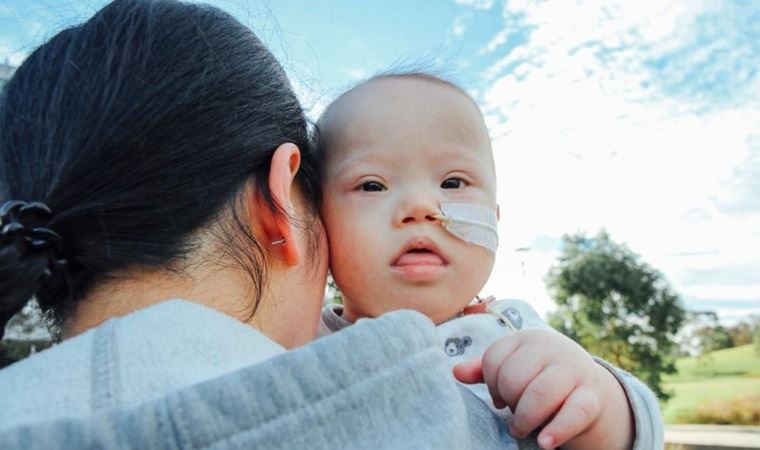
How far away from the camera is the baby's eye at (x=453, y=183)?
1.93 metres

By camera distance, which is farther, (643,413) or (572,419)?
(643,413)

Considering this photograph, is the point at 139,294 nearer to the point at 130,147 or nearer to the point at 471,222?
the point at 130,147

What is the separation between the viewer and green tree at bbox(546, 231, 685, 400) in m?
21.3

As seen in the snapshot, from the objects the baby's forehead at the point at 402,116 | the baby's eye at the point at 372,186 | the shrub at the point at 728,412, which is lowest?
the shrub at the point at 728,412

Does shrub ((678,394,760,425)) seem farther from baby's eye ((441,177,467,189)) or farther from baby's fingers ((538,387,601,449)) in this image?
baby's fingers ((538,387,601,449))

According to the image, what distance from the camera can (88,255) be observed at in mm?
1129

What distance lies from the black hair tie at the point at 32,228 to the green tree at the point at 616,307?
21.8 meters

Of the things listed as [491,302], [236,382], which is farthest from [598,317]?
[236,382]

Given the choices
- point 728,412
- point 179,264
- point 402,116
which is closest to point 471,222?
point 402,116

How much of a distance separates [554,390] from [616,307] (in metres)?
22.9

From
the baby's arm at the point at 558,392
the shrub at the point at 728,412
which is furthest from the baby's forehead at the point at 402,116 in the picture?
the shrub at the point at 728,412

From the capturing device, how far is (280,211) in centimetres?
133

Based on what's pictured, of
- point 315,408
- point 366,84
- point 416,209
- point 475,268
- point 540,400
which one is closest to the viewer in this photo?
point 315,408

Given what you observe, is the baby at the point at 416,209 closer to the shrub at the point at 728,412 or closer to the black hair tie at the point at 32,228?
the black hair tie at the point at 32,228
